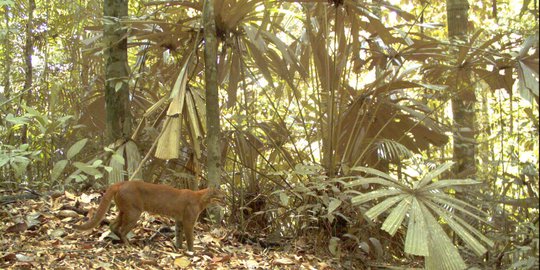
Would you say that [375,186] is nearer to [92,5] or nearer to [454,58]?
[454,58]

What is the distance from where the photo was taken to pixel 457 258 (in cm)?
319

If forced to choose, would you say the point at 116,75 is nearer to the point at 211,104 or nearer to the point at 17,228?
the point at 211,104

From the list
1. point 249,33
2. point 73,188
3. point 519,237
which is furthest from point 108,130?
point 519,237

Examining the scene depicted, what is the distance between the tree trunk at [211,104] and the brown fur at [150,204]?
1.65ft

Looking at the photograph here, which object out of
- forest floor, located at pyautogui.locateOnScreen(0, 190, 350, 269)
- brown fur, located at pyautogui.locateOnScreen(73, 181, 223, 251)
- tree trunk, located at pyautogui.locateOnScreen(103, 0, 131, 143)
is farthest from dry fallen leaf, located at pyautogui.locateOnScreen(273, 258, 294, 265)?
tree trunk, located at pyautogui.locateOnScreen(103, 0, 131, 143)

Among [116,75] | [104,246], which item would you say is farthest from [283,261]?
[116,75]

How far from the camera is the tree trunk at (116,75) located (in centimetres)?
476

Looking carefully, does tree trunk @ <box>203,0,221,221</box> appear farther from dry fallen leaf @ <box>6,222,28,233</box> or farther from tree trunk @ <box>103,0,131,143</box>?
dry fallen leaf @ <box>6,222,28,233</box>

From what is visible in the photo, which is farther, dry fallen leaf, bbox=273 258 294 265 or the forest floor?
dry fallen leaf, bbox=273 258 294 265

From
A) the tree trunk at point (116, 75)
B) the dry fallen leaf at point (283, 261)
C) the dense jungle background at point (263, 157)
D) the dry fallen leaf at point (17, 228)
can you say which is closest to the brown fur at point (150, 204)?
the dense jungle background at point (263, 157)

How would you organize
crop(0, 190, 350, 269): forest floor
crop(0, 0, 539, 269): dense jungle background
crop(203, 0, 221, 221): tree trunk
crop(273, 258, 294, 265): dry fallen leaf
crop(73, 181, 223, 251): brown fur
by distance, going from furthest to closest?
crop(203, 0, 221, 221): tree trunk → crop(273, 258, 294, 265): dry fallen leaf → crop(73, 181, 223, 251): brown fur → crop(0, 0, 539, 269): dense jungle background → crop(0, 190, 350, 269): forest floor

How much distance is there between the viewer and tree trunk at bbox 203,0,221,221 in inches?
183

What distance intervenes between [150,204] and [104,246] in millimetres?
423

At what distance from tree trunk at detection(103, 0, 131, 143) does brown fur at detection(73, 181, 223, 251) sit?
2.93ft
